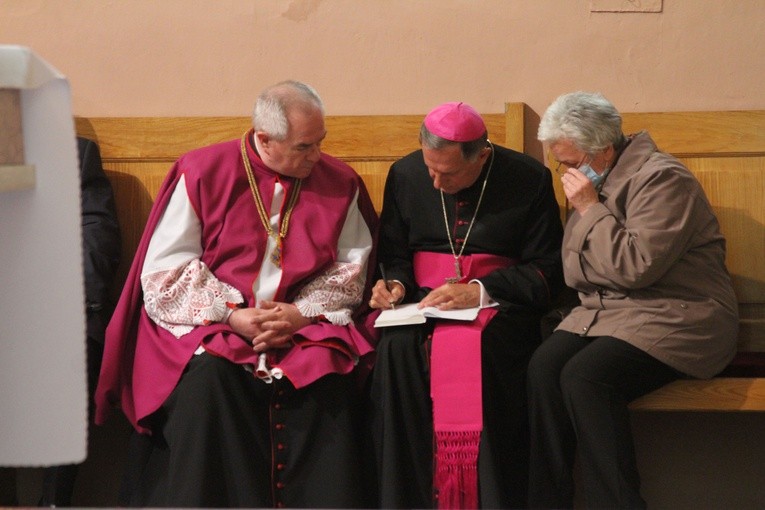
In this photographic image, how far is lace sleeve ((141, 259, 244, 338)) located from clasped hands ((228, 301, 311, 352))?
9 centimetres

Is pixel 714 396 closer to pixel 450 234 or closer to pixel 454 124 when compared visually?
pixel 450 234

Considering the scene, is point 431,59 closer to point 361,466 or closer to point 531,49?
point 531,49

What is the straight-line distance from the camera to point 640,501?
3.77 metres

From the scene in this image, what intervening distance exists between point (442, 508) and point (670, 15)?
8.03 feet

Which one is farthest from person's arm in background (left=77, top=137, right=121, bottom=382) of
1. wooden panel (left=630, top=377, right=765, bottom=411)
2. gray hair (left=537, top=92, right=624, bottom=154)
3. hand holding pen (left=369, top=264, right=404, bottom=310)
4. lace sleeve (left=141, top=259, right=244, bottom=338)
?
wooden panel (left=630, top=377, right=765, bottom=411)

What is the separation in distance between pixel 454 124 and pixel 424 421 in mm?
1187

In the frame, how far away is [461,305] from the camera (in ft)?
13.7

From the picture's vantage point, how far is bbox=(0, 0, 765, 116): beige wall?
4.74 metres

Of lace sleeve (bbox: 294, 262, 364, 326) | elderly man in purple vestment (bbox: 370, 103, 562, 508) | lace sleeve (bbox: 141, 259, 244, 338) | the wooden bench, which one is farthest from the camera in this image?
the wooden bench

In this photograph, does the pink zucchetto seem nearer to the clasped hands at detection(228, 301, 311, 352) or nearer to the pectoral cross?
the pectoral cross

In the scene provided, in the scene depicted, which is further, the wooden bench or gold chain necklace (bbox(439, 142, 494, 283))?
the wooden bench

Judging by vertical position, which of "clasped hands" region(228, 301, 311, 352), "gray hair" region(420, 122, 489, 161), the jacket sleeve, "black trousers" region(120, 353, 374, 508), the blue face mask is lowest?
"black trousers" region(120, 353, 374, 508)

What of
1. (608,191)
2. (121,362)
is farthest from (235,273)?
(608,191)

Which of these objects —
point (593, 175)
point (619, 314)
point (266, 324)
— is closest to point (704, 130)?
point (593, 175)
